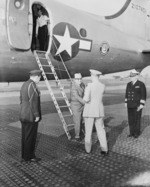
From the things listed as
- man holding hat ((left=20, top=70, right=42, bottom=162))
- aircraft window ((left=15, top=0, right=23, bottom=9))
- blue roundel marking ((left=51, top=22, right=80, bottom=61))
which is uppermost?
aircraft window ((left=15, top=0, right=23, bottom=9))

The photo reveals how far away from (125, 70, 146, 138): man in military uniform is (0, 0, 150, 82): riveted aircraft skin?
2.42m

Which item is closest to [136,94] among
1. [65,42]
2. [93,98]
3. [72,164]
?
[93,98]

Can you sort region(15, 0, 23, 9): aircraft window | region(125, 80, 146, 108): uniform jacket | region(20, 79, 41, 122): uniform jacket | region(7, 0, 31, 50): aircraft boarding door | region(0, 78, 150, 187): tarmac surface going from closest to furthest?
region(0, 78, 150, 187): tarmac surface
region(20, 79, 41, 122): uniform jacket
region(7, 0, 31, 50): aircraft boarding door
region(15, 0, 23, 9): aircraft window
region(125, 80, 146, 108): uniform jacket

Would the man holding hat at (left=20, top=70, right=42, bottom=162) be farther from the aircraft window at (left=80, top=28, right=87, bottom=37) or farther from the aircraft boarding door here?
the aircraft window at (left=80, top=28, right=87, bottom=37)

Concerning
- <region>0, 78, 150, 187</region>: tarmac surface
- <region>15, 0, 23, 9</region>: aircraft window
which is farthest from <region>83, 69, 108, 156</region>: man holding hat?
<region>15, 0, 23, 9</region>: aircraft window

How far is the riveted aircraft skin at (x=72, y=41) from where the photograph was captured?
21.1 ft

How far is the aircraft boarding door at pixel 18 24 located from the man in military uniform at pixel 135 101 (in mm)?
3018

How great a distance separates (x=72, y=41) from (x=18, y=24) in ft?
7.02

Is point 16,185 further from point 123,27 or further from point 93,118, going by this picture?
point 123,27

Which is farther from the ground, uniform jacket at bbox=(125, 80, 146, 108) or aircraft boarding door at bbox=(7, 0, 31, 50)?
aircraft boarding door at bbox=(7, 0, 31, 50)

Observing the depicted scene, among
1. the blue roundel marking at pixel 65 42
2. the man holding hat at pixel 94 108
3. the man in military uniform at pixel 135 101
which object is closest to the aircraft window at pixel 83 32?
the blue roundel marking at pixel 65 42

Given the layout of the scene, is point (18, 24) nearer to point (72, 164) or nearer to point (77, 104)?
point (77, 104)

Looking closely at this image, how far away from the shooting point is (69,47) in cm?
797

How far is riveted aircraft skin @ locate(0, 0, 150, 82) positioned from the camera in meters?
6.44
